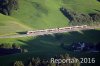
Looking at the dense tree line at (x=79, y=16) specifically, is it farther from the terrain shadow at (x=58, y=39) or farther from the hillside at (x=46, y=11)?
the terrain shadow at (x=58, y=39)

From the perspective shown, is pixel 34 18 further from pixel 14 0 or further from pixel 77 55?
pixel 77 55

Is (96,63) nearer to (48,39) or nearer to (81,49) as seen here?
(81,49)

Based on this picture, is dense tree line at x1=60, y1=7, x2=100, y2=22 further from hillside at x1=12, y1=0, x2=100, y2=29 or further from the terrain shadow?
the terrain shadow

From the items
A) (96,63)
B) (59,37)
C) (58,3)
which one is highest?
(58,3)

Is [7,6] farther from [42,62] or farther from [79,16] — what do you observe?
[79,16]

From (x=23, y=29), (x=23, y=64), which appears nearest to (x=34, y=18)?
(x=23, y=29)

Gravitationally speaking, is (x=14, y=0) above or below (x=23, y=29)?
above

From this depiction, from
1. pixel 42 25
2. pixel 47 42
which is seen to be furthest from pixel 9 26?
pixel 47 42
